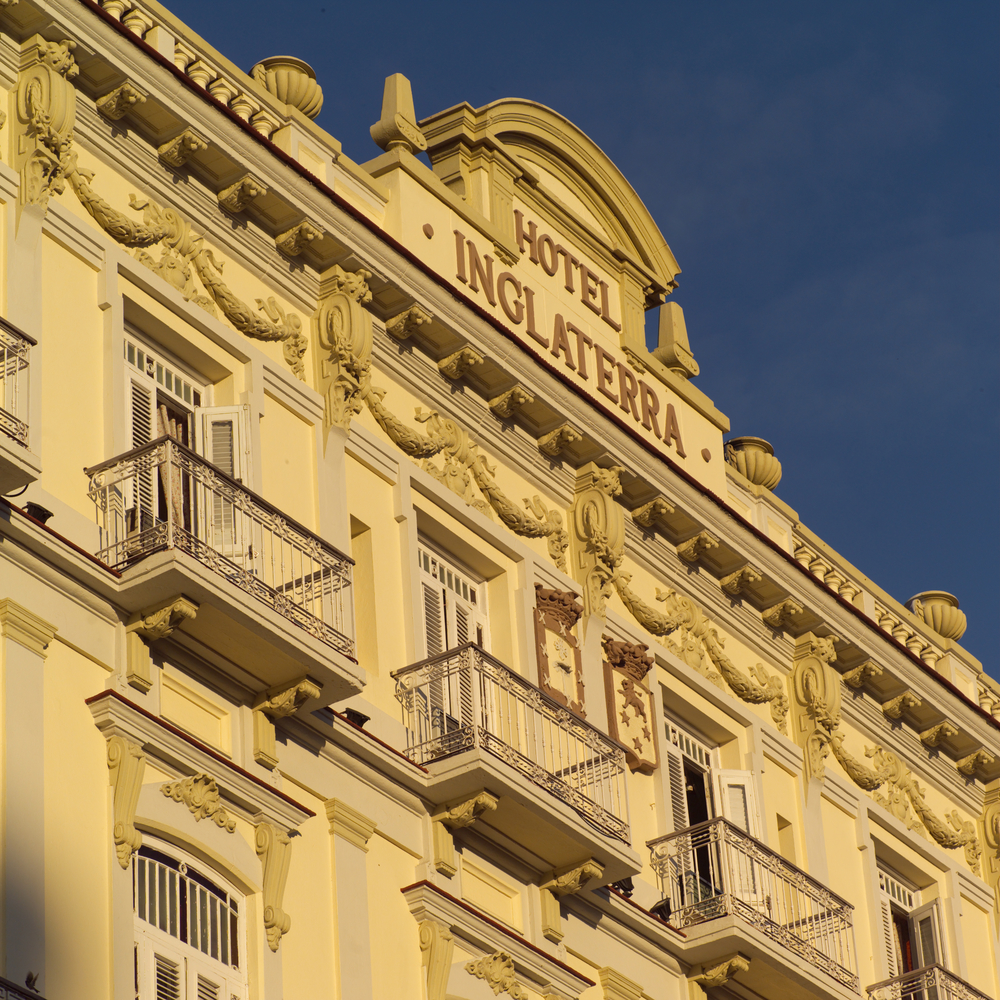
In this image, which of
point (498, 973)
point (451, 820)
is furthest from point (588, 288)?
point (498, 973)

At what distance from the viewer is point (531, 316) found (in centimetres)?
2631

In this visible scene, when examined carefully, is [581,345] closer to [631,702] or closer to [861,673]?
[631,702]

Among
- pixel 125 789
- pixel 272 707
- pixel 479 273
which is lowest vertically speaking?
pixel 125 789

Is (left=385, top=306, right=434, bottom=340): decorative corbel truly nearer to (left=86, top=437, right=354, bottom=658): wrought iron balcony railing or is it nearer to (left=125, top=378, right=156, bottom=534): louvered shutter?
(left=125, top=378, right=156, bottom=534): louvered shutter

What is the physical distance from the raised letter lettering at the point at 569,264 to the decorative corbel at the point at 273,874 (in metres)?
9.13

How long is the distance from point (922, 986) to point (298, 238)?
10528mm

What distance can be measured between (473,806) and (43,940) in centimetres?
525

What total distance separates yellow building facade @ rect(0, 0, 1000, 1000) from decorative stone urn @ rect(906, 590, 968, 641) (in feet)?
7.32

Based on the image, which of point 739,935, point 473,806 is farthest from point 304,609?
point 739,935

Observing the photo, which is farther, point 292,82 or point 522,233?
point 522,233

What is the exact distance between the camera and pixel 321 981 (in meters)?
19.9

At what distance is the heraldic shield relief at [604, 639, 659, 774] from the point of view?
25203 mm

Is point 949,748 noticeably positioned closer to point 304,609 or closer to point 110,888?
point 304,609

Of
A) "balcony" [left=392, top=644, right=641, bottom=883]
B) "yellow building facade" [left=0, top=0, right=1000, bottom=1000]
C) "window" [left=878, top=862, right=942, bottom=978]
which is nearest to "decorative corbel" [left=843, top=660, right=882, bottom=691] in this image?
"yellow building facade" [left=0, top=0, right=1000, bottom=1000]
